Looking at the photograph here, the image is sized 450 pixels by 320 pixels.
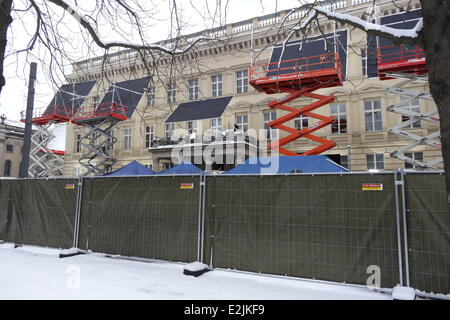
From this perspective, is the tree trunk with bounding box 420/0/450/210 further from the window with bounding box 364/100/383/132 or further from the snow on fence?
the window with bounding box 364/100/383/132

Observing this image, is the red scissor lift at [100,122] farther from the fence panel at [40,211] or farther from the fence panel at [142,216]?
the fence panel at [142,216]

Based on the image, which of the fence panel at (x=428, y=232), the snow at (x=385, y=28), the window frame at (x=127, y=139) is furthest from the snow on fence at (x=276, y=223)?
the window frame at (x=127, y=139)

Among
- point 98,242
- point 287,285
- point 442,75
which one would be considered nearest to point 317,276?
point 287,285

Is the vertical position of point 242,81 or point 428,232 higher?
point 242,81

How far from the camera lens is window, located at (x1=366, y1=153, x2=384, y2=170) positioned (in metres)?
20.5

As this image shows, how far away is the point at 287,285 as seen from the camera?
566cm

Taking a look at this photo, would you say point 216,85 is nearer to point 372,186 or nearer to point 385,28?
point 372,186

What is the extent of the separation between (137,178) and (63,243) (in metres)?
3.15

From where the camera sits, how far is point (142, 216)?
7555 mm

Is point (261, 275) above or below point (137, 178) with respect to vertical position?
below

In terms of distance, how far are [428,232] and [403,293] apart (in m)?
1.15

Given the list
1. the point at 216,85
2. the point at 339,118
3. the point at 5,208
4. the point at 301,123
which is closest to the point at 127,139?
the point at 216,85

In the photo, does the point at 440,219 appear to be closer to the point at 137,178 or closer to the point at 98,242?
the point at 137,178
